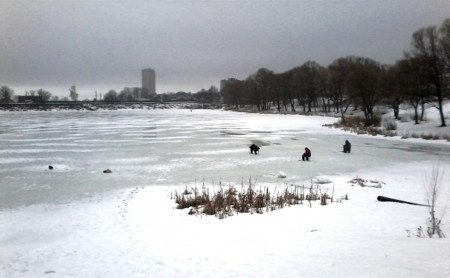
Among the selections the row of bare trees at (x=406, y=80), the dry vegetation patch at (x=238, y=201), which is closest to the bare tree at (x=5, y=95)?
the row of bare trees at (x=406, y=80)

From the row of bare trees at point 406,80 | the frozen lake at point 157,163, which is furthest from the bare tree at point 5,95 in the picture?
the frozen lake at point 157,163

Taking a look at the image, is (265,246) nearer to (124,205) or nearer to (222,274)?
(222,274)

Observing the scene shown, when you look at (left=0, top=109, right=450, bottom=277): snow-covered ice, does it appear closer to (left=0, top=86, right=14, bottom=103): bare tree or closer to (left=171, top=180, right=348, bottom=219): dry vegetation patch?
(left=171, top=180, right=348, bottom=219): dry vegetation patch

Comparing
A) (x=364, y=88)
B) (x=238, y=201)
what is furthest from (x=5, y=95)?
(x=238, y=201)

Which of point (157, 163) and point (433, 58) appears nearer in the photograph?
point (157, 163)

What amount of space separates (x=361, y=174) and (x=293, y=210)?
7.94m

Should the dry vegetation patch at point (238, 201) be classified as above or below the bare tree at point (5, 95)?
below

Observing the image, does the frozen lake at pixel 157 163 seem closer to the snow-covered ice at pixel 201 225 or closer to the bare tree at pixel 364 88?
the snow-covered ice at pixel 201 225

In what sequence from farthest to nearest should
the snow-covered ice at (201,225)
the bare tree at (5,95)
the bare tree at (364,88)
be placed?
the bare tree at (5,95), the bare tree at (364,88), the snow-covered ice at (201,225)

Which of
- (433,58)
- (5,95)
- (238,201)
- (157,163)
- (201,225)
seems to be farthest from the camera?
(5,95)

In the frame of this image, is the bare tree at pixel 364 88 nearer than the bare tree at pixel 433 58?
No

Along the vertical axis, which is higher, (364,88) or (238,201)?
(364,88)

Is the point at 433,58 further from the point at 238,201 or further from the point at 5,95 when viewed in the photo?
the point at 5,95

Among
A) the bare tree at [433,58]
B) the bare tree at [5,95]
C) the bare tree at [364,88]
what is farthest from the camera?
the bare tree at [5,95]
